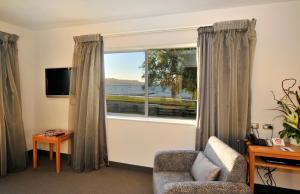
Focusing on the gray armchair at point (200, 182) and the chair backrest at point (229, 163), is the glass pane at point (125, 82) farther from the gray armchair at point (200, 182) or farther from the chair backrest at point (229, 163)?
the chair backrest at point (229, 163)

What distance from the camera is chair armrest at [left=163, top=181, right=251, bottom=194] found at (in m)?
1.68

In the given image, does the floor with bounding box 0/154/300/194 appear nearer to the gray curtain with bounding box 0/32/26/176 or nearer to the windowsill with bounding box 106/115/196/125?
the gray curtain with bounding box 0/32/26/176

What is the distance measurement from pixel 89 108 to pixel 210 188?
235cm

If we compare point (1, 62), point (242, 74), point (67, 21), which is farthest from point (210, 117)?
point (1, 62)

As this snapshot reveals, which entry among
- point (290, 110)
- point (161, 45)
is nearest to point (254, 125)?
point (290, 110)

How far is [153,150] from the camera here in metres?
3.23

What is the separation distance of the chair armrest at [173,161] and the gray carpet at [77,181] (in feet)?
1.68

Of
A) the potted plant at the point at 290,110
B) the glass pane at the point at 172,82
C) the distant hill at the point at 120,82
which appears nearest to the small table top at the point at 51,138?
the distant hill at the point at 120,82

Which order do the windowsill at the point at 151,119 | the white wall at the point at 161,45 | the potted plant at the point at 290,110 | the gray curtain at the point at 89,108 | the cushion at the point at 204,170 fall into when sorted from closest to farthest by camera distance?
the cushion at the point at 204,170, the potted plant at the point at 290,110, the white wall at the point at 161,45, the windowsill at the point at 151,119, the gray curtain at the point at 89,108

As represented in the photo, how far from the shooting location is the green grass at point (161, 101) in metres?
3.23

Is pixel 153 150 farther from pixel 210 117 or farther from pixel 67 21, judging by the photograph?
pixel 67 21

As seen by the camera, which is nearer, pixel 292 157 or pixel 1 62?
pixel 292 157

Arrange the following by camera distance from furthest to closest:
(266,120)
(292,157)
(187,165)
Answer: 1. (266,120)
2. (187,165)
3. (292,157)

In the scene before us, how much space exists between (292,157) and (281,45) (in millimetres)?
1388
